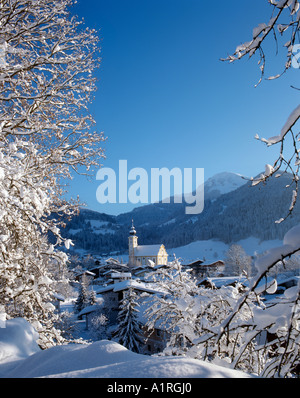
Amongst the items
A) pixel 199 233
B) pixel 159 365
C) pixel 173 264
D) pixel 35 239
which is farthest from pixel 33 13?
pixel 199 233

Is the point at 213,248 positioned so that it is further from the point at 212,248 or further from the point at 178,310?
the point at 178,310

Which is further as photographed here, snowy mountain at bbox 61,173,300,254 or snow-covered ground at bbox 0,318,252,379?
snowy mountain at bbox 61,173,300,254

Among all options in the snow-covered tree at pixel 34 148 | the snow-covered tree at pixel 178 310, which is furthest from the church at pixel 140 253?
the snow-covered tree at pixel 34 148

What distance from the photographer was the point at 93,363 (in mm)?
2131

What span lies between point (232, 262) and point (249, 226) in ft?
207

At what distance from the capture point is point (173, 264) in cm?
1031

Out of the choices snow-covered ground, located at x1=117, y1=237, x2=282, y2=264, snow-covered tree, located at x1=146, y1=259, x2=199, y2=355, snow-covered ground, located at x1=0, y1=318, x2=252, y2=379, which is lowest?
snow-covered ground, located at x1=117, y1=237, x2=282, y2=264

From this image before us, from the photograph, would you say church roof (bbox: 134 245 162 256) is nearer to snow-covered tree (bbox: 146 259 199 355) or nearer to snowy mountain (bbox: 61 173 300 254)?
snowy mountain (bbox: 61 173 300 254)

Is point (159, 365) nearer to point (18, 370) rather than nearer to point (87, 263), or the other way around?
point (18, 370)

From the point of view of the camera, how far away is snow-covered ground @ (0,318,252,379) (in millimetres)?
1632

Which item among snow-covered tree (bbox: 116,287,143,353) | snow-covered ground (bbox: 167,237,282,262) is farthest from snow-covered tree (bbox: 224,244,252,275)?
snow-covered tree (bbox: 116,287,143,353)

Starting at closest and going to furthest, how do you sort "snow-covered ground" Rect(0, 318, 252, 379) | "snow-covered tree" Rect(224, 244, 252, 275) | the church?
1. "snow-covered ground" Rect(0, 318, 252, 379)
2. "snow-covered tree" Rect(224, 244, 252, 275)
3. the church
